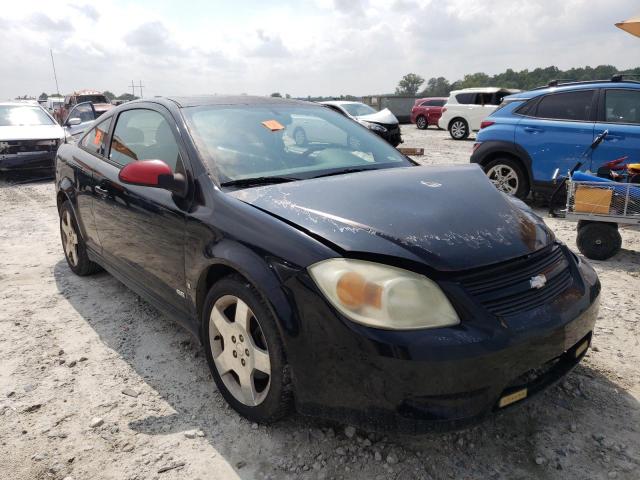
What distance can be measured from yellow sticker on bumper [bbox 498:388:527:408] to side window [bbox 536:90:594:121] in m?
5.24

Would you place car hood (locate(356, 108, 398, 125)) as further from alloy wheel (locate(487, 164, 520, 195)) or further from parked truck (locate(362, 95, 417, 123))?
parked truck (locate(362, 95, 417, 123))

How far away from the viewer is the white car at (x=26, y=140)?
8.98 metres

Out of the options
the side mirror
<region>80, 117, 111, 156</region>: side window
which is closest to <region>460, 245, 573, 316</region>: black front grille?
the side mirror

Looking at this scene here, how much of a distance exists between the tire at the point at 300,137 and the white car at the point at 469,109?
639 inches

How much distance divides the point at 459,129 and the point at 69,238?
16416 mm

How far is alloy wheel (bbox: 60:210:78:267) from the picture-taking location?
4.25 m

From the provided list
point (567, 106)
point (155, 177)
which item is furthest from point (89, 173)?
point (567, 106)

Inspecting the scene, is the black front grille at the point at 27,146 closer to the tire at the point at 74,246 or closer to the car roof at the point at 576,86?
the tire at the point at 74,246

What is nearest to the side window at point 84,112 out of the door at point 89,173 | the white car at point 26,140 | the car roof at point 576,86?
the white car at point 26,140

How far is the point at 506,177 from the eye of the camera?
6676 millimetres

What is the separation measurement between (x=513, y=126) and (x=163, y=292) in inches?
210

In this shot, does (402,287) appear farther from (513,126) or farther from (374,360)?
(513,126)

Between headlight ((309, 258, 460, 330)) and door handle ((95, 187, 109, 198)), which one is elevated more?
door handle ((95, 187, 109, 198))

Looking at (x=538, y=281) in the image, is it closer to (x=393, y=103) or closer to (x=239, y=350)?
(x=239, y=350)
